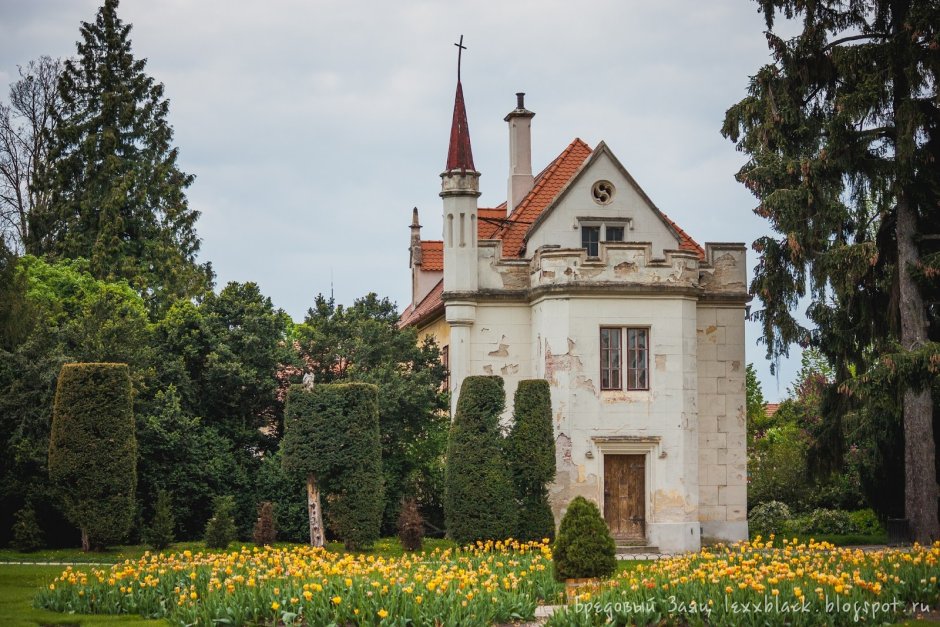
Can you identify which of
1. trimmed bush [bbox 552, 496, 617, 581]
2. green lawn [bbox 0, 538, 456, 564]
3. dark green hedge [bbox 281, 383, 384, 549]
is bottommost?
green lawn [bbox 0, 538, 456, 564]

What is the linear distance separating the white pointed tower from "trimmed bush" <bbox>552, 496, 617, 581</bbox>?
12643mm

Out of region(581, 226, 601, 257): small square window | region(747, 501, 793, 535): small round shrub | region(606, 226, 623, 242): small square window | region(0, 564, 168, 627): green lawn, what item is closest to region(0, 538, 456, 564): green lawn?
region(0, 564, 168, 627): green lawn

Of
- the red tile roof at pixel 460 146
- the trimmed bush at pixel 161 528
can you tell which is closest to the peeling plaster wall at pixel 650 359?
the red tile roof at pixel 460 146

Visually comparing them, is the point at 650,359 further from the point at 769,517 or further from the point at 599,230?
the point at 769,517

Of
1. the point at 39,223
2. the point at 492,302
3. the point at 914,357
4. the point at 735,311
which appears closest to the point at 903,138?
the point at 914,357

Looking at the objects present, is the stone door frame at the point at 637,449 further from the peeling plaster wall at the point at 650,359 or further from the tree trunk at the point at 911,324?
the tree trunk at the point at 911,324

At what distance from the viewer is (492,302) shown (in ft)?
104

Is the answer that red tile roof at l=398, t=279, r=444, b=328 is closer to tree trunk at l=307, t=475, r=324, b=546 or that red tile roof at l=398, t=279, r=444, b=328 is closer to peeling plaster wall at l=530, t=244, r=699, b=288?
peeling plaster wall at l=530, t=244, r=699, b=288

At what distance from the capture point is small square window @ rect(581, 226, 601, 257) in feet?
106

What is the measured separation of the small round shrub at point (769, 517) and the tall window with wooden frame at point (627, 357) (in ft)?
24.3

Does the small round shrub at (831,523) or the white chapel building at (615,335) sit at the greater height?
the white chapel building at (615,335)

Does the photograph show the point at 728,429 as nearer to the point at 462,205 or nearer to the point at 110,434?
the point at 462,205

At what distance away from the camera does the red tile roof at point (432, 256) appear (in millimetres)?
43688

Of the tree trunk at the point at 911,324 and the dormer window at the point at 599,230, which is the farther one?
the dormer window at the point at 599,230
